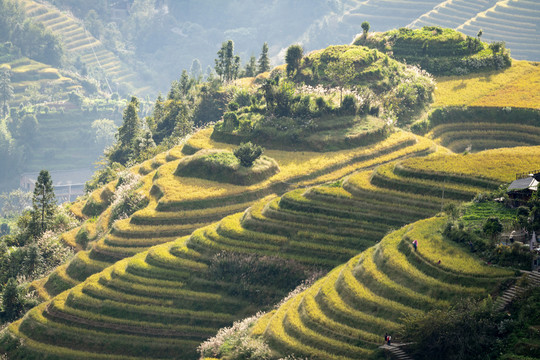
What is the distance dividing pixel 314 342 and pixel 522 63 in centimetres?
8594

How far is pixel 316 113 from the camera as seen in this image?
9425 cm

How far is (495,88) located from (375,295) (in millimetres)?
68204

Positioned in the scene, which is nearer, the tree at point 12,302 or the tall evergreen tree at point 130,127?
the tree at point 12,302

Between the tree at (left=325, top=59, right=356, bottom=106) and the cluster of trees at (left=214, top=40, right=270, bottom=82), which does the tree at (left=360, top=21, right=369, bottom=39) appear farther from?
the cluster of trees at (left=214, top=40, right=270, bottom=82)

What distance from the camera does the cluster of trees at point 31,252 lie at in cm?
7056

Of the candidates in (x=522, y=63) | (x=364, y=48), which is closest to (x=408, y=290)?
(x=364, y=48)

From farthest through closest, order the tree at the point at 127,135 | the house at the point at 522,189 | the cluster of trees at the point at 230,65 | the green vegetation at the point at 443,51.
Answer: the cluster of trees at the point at 230,65
the tree at the point at 127,135
the green vegetation at the point at 443,51
the house at the point at 522,189

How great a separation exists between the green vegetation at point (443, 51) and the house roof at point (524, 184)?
208 ft

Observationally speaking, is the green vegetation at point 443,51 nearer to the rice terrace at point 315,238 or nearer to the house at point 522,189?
the rice terrace at point 315,238

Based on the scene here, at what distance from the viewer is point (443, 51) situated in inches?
4695

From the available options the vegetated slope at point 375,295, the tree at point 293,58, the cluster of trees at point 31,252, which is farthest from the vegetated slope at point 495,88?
the cluster of trees at point 31,252

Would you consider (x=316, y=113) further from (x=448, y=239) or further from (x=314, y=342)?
(x=314, y=342)

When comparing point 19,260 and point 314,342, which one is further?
point 19,260

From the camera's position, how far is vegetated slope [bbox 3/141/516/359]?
61.3 m
